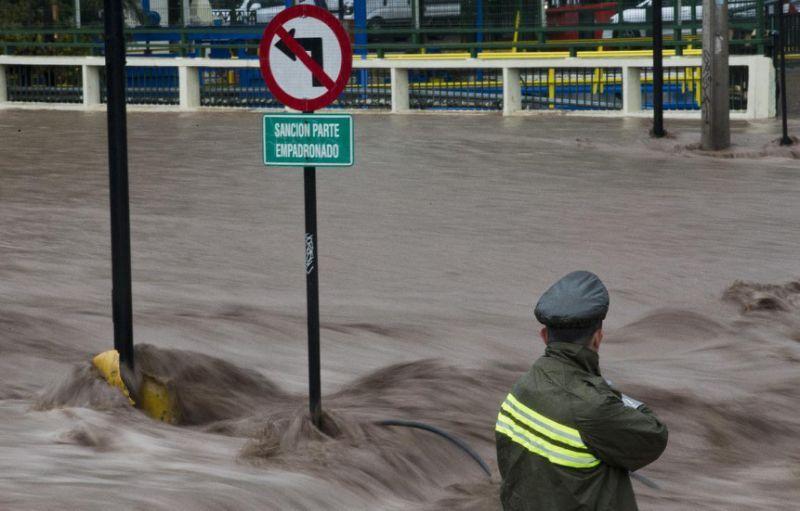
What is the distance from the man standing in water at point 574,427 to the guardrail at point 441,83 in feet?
77.0

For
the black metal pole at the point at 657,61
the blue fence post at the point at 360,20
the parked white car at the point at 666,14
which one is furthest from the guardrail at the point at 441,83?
the black metal pole at the point at 657,61

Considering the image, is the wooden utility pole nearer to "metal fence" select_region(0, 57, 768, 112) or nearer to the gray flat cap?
"metal fence" select_region(0, 57, 768, 112)

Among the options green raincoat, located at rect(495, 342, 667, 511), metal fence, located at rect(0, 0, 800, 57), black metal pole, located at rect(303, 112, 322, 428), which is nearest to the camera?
green raincoat, located at rect(495, 342, 667, 511)

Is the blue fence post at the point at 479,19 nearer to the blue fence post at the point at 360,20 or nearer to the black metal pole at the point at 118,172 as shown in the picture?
the blue fence post at the point at 360,20

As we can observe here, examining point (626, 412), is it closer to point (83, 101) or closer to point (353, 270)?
point (353, 270)

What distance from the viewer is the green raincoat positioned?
3.97 meters

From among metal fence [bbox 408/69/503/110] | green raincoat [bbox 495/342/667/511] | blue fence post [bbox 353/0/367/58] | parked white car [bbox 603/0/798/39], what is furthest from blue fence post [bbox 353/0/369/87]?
green raincoat [bbox 495/342/667/511]

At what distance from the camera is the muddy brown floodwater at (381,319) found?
7.00 m

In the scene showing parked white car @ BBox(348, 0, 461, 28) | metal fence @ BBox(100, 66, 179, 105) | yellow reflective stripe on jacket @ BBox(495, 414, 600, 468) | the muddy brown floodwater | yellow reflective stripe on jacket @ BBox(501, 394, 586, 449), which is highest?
parked white car @ BBox(348, 0, 461, 28)

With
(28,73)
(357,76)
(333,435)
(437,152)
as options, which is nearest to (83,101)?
(28,73)

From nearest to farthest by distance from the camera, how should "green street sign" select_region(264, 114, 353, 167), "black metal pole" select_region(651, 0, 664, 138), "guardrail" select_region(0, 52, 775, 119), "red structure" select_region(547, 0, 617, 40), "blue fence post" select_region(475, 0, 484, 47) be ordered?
"green street sign" select_region(264, 114, 353, 167)
"black metal pole" select_region(651, 0, 664, 138)
"guardrail" select_region(0, 52, 775, 119)
"red structure" select_region(547, 0, 617, 40)
"blue fence post" select_region(475, 0, 484, 47)

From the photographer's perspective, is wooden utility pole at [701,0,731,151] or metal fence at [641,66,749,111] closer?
wooden utility pole at [701,0,731,151]

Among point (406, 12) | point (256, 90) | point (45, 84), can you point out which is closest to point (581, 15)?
point (406, 12)

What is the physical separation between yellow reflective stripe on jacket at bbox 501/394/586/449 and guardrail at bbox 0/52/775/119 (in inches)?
926
